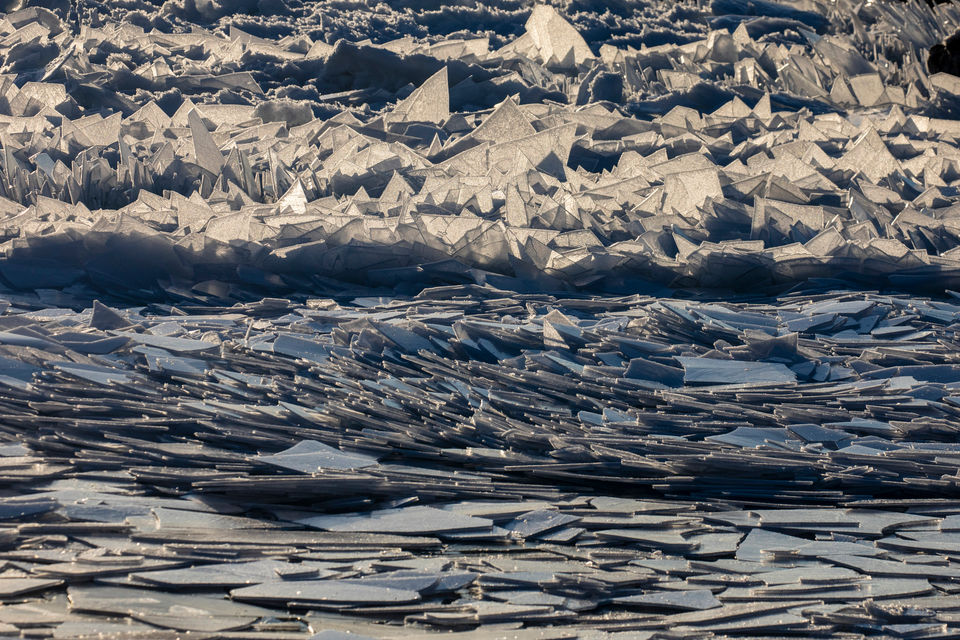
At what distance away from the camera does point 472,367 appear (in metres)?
1.61

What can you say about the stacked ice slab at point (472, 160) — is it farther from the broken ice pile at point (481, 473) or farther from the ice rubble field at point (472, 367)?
the broken ice pile at point (481, 473)

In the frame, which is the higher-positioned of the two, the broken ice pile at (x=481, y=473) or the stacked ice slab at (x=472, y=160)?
the stacked ice slab at (x=472, y=160)

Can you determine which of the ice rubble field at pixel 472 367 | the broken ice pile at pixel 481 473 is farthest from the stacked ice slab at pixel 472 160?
the broken ice pile at pixel 481 473

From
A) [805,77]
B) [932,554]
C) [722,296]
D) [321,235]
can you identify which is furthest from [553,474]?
[805,77]

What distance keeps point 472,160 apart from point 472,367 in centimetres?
115

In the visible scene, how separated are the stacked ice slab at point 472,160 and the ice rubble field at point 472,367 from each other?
11 mm

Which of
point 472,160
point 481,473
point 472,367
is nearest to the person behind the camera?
point 481,473

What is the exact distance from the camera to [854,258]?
83.8 inches

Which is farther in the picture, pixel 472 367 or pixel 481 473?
pixel 472 367

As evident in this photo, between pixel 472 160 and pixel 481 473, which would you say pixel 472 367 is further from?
pixel 472 160

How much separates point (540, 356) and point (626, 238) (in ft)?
2.29

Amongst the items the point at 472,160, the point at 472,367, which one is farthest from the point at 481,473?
the point at 472,160

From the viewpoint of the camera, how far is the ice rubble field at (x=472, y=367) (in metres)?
1.10

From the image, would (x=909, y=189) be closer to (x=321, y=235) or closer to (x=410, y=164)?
(x=410, y=164)
